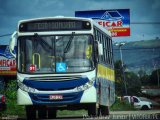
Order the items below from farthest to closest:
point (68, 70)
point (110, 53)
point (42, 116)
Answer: point (110, 53), point (42, 116), point (68, 70)

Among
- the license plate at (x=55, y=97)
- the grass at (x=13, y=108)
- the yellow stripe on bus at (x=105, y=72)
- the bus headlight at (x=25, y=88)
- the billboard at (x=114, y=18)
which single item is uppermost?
the billboard at (x=114, y=18)

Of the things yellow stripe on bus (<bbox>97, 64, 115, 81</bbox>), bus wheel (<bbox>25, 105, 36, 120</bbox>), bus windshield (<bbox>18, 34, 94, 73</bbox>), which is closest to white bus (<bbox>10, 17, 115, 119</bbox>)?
bus windshield (<bbox>18, 34, 94, 73</bbox>)

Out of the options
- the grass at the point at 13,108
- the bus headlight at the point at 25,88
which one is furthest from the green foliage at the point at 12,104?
the bus headlight at the point at 25,88

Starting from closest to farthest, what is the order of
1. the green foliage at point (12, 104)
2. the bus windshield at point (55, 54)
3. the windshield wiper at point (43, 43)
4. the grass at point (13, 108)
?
the bus windshield at point (55, 54) → the windshield wiper at point (43, 43) → the grass at point (13, 108) → the green foliage at point (12, 104)

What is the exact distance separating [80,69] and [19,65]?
2.11m

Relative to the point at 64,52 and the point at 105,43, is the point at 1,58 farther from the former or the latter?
the point at 64,52

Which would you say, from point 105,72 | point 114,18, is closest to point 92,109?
point 105,72

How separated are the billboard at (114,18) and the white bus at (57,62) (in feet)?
103

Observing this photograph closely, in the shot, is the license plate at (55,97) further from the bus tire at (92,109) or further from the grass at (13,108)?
the grass at (13,108)

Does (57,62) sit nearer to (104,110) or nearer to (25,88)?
(25,88)

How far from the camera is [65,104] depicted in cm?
1986

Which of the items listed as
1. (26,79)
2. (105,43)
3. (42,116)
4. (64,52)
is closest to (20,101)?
(26,79)

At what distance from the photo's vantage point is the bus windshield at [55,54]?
1977 cm

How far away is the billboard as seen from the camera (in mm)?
51969
